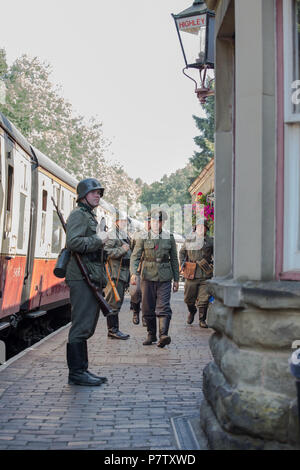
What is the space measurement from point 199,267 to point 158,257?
9.59ft

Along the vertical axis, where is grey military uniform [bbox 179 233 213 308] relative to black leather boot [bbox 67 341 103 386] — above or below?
above

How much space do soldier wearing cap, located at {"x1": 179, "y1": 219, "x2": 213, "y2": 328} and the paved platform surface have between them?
2507mm

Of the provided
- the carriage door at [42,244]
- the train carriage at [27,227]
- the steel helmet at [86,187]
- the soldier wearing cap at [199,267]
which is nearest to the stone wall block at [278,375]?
the steel helmet at [86,187]

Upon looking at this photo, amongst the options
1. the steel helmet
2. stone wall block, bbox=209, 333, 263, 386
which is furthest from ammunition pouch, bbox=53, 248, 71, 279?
stone wall block, bbox=209, 333, 263, 386

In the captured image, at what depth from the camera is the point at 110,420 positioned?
16.6ft

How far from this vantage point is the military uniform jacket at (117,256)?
10656 mm

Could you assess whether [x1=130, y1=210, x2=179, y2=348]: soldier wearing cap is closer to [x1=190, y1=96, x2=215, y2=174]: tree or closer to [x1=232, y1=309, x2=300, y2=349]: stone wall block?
[x1=232, y1=309, x2=300, y2=349]: stone wall block

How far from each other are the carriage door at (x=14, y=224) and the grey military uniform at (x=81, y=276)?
199cm

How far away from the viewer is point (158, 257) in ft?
30.9

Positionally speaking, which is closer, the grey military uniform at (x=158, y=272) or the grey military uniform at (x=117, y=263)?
the grey military uniform at (x=158, y=272)

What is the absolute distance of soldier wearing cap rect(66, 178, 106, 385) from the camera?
6.53 metres

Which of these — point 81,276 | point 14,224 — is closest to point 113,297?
point 14,224

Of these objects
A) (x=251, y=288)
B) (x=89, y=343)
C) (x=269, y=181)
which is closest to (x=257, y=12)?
(x=269, y=181)

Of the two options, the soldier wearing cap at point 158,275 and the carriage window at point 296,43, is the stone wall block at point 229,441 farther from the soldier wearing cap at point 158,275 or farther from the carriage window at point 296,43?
the soldier wearing cap at point 158,275
